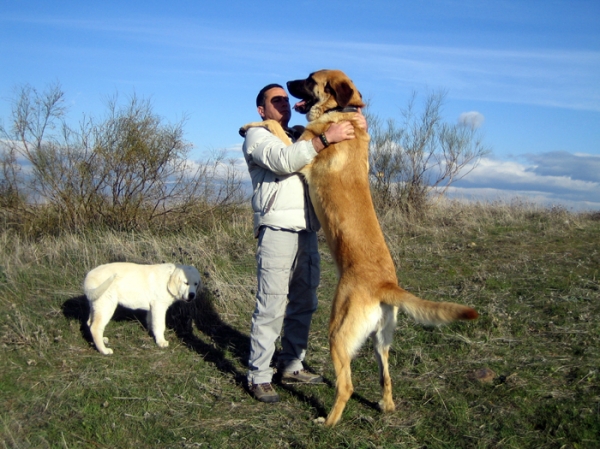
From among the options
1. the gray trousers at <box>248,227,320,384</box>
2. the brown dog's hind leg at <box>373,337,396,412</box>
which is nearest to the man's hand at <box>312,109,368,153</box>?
the gray trousers at <box>248,227,320,384</box>

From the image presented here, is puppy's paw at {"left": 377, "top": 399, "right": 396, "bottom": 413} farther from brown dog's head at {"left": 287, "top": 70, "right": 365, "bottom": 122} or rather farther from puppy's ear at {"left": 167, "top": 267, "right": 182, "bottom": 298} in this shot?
brown dog's head at {"left": 287, "top": 70, "right": 365, "bottom": 122}

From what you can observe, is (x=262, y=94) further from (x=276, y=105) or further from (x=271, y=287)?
(x=271, y=287)

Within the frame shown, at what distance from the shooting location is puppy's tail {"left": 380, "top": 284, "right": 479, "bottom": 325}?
97.7 inches

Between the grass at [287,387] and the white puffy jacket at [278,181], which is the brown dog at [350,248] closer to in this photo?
the white puffy jacket at [278,181]

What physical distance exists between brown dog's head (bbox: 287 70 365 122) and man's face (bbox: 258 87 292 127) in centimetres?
25

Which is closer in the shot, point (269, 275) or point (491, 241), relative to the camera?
point (269, 275)

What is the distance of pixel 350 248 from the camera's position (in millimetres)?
3139

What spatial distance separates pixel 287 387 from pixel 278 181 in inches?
58.6

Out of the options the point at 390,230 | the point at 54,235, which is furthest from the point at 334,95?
the point at 54,235

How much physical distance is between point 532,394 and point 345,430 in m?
1.27

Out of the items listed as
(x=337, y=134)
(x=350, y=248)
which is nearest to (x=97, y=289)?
(x=350, y=248)

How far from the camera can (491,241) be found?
754 centimetres

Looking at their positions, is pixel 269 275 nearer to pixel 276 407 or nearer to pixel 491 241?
pixel 276 407

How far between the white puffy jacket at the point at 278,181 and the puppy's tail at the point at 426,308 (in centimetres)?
85
